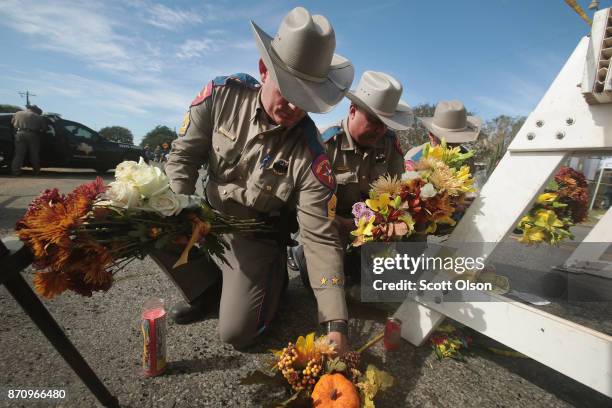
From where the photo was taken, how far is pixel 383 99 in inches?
103

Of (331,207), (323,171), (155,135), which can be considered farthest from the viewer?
(155,135)

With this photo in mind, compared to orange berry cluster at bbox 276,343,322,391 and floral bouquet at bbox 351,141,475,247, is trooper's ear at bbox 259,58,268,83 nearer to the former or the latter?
floral bouquet at bbox 351,141,475,247

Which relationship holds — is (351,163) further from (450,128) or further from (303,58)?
(450,128)

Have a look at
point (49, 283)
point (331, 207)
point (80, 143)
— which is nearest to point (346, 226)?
point (331, 207)

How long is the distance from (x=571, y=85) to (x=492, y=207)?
2.19ft

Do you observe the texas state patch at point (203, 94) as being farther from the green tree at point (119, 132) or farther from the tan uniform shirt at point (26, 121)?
the green tree at point (119, 132)

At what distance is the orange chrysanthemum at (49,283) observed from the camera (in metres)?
1.11

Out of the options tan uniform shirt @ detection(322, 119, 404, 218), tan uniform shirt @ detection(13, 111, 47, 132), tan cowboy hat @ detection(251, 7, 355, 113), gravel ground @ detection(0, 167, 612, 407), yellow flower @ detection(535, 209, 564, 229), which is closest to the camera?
gravel ground @ detection(0, 167, 612, 407)

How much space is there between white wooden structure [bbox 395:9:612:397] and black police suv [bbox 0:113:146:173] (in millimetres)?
10372

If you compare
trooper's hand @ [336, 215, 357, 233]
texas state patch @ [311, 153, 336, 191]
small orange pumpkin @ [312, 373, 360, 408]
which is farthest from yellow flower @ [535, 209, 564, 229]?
small orange pumpkin @ [312, 373, 360, 408]

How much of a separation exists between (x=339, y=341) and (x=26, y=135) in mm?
9629

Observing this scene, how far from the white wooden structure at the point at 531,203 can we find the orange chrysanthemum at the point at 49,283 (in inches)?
75.8

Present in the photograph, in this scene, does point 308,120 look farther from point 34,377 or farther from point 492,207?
point 34,377

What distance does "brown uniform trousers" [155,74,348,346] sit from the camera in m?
2.24
